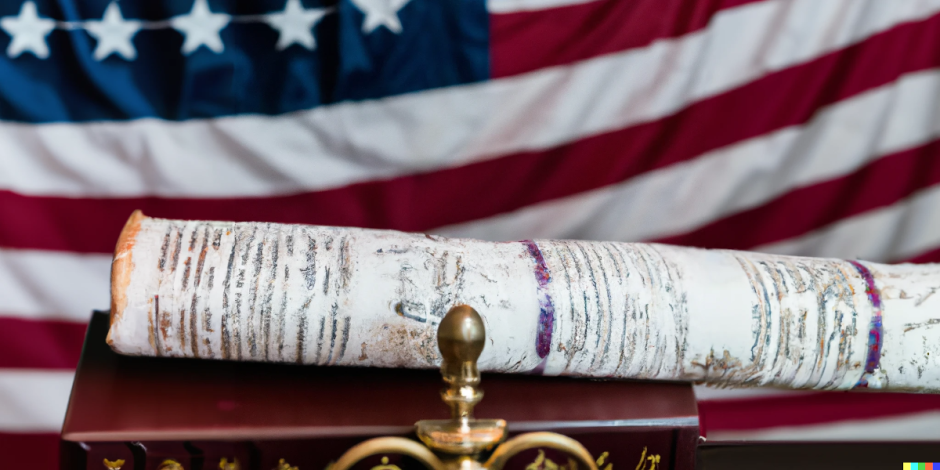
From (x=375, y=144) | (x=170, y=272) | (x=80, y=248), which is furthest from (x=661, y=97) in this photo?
(x=80, y=248)

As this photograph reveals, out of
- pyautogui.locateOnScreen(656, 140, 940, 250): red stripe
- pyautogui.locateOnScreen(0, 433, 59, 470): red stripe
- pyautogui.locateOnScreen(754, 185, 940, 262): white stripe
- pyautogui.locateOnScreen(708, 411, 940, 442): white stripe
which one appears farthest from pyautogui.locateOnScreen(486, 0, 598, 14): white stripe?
pyautogui.locateOnScreen(0, 433, 59, 470): red stripe

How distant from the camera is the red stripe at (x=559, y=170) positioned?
1.03 meters

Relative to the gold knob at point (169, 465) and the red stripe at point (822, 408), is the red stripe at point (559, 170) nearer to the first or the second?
the red stripe at point (822, 408)

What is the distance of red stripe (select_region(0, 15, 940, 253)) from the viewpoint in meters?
1.03

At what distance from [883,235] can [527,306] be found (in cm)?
73

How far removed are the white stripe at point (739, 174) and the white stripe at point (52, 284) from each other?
0.48 m

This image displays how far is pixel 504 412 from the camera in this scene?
0.62 m

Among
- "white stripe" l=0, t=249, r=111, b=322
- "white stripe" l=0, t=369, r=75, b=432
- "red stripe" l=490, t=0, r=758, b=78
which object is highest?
"red stripe" l=490, t=0, r=758, b=78

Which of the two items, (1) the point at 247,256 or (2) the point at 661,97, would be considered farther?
(2) the point at 661,97

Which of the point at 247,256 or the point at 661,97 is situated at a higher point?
the point at 661,97

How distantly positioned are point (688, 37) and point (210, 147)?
660 mm

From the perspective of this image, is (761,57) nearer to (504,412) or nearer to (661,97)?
(661,97)

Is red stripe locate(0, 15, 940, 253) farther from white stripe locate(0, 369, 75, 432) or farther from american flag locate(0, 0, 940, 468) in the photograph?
white stripe locate(0, 369, 75, 432)

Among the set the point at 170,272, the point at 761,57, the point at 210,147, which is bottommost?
the point at 170,272
